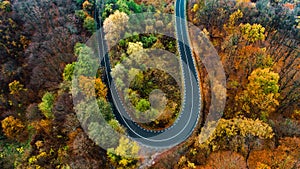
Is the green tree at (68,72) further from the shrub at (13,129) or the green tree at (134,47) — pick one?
the shrub at (13,129)

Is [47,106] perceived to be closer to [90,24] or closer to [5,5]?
[90,24]

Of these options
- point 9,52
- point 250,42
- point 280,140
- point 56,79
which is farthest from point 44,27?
point 280,140

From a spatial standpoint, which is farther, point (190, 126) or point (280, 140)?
point (190, 126)

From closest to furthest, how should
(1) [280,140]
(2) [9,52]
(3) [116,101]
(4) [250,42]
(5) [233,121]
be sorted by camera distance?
(1) [280,140] → (5) [233,121] → (3) [116,101] → (4) [250,42] → (2) [9,52]

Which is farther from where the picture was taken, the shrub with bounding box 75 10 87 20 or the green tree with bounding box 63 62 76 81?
the shrub with bounding box 75 10 87 20

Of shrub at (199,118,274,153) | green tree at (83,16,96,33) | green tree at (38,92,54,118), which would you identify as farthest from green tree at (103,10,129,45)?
shrub at (199,118,274,153)

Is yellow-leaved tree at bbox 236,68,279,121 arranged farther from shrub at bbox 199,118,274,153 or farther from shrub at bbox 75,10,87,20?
shrub at bbox 75,10,87,20

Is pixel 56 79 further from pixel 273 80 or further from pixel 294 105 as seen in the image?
pixel 294 105

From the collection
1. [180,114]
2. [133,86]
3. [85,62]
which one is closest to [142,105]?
[133,86]
